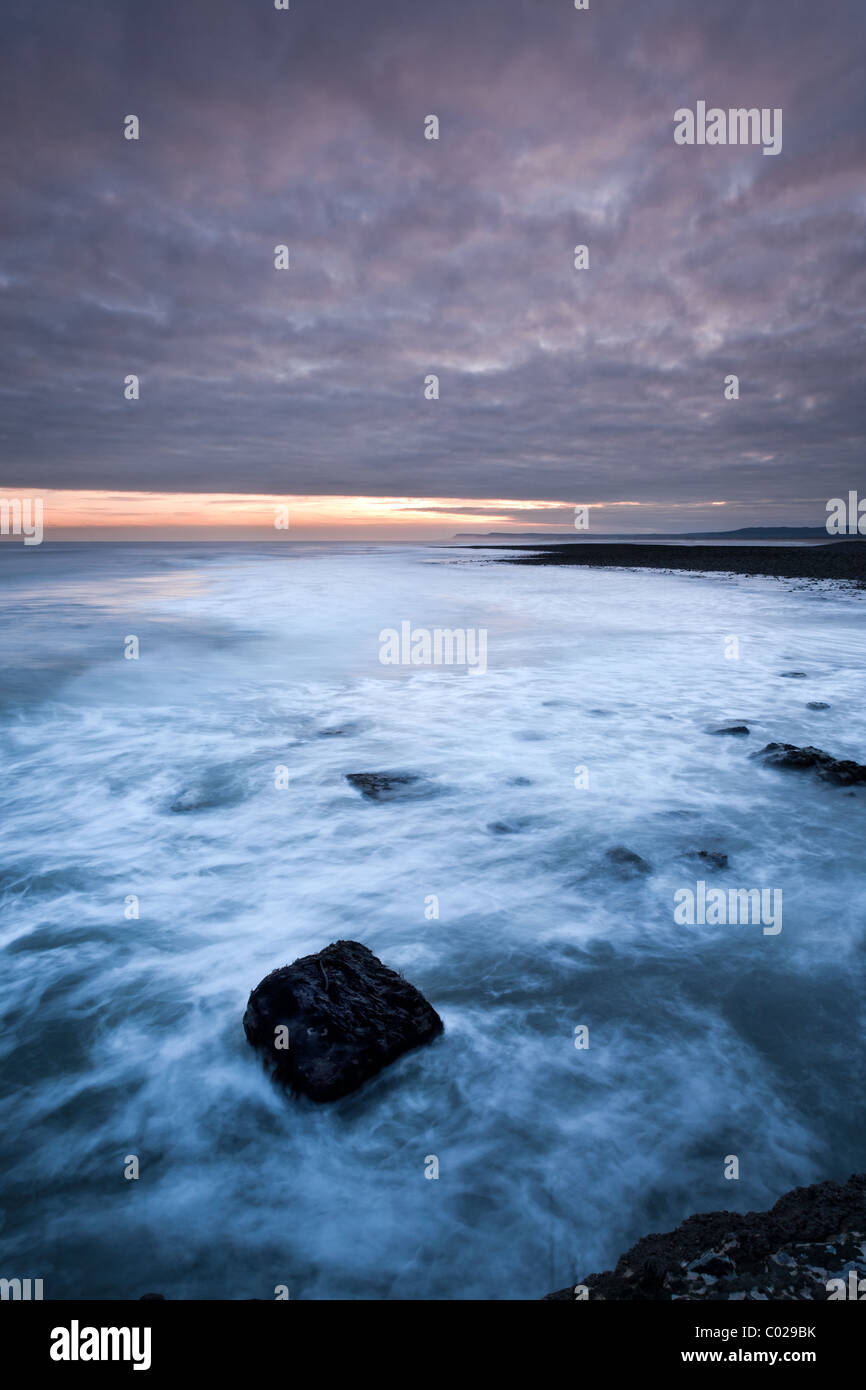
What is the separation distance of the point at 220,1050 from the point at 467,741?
19.1 feet

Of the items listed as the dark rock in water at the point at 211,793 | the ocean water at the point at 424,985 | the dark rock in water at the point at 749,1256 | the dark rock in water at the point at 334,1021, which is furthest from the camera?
the dark rock in water at the point at 211,793

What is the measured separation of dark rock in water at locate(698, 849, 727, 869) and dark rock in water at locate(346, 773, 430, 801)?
3021 mm

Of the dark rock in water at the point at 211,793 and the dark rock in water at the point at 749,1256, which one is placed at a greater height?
the dark rock in water at the point at 211,793

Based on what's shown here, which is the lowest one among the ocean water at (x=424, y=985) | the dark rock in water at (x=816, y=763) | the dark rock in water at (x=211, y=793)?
the ocean water at (x=424, y=985)

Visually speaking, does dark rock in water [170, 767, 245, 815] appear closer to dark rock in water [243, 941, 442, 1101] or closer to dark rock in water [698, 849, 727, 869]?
dark rock in water [243, 941, 442, 1101]

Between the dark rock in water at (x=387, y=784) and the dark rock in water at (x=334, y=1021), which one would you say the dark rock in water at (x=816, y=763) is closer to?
the dark rock in water at (x=387, y=784)

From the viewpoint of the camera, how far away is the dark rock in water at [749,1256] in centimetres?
221

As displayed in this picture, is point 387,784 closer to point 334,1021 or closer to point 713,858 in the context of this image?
point 713,858

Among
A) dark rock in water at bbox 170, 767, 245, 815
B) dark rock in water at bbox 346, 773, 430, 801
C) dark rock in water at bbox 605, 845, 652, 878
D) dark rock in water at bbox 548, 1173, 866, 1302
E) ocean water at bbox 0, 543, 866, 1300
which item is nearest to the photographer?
dark rock in water at bbox 548, 1173, 866, 1302

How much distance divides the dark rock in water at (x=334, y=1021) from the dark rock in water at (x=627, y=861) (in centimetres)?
256

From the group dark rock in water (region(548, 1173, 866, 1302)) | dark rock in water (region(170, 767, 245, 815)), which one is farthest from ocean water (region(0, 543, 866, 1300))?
dark rock in water (region(548, 1173, 866, 1302))

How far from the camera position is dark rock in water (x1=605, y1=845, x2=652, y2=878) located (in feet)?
18.7

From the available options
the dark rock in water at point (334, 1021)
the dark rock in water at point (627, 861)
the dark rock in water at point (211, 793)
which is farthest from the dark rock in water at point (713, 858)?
the dark rock in water at point (211, 793)
